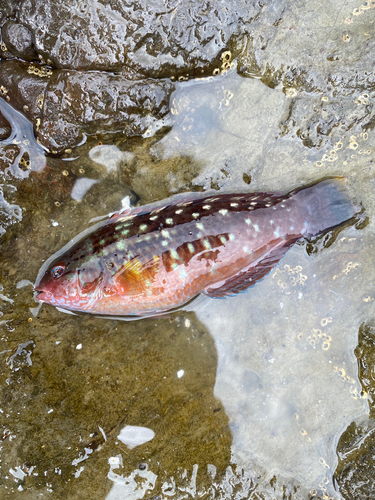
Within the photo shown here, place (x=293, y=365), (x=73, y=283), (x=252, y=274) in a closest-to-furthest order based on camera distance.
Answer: (x=73, y=283) → (x=252, y=274) → (x=293, y=365)

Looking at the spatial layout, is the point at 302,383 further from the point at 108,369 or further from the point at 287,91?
the point at 287,91

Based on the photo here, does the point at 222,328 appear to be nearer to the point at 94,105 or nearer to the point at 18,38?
the point at 94,105

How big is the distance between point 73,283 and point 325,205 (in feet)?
10.7

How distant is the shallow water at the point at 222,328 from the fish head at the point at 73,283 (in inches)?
17.1

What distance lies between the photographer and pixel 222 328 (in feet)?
13.4

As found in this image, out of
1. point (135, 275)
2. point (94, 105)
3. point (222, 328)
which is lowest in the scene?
point (222, 328)

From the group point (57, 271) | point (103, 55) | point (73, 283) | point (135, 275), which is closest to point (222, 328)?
point (135, 275)

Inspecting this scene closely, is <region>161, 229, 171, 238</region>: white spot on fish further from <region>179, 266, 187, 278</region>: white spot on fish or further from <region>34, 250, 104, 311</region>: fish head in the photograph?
<region>34, 250, 104, 311</region>: fish head

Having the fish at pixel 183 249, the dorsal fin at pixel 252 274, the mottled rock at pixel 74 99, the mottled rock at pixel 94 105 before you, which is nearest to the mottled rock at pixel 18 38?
the mottled rock at pixel 74 99

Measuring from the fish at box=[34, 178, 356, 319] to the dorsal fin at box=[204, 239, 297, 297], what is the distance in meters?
0.01

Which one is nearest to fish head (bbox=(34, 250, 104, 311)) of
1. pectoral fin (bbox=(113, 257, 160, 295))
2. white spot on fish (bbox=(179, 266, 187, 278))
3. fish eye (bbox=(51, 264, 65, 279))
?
fish eye (bbox=(51, 264, 65, 279))

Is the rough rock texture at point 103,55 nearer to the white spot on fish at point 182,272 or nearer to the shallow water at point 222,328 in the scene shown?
the shallow water at point 222,328

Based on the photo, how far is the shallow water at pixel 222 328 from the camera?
3.81 m

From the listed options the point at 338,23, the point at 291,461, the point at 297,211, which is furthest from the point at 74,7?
the point at 291,461
